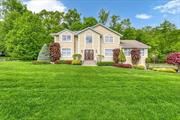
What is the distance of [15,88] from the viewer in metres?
10.2

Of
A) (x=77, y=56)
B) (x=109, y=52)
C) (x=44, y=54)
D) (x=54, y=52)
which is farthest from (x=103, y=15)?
(x=44, y=54)

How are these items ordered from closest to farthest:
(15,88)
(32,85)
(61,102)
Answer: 1. (61,102)
2. (15,88)
3. (32,85)

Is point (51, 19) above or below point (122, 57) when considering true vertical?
above

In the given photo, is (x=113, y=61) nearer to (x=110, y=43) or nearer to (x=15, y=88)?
(x=110, y=43)

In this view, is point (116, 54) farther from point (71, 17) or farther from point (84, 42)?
point (71, 17)

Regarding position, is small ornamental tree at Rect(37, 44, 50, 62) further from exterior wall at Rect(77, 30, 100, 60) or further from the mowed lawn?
the mowed lawn

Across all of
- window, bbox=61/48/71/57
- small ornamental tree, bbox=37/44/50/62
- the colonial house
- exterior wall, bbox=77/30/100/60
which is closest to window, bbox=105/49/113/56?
the colonial house

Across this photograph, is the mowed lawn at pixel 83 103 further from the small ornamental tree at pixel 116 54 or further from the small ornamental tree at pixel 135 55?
the small ornamental tree at pixel 135 55

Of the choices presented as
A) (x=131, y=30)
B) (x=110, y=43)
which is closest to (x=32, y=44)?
(x=110, y=43)

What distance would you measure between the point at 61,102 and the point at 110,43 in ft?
91.8

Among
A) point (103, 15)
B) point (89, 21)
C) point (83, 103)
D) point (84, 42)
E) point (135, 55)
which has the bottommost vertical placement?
point (83, 103)

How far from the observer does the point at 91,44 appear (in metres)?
34.9

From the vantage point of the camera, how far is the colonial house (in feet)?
114

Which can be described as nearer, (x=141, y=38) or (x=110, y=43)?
(x=110, y=43)
